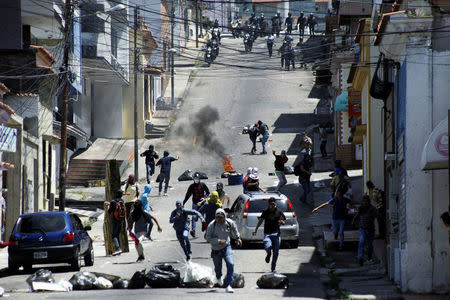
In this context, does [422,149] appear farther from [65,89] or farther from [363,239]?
[65,89]

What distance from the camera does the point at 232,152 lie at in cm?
4616

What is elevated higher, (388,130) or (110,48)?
(110,48)

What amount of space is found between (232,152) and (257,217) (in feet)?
74.7

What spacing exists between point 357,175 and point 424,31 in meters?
21.5

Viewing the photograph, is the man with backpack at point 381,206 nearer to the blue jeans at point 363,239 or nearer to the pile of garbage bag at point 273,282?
the blue jeans at point 363,239

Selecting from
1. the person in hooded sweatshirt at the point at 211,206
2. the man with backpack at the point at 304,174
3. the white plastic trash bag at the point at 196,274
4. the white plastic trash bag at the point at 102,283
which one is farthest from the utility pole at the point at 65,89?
the white plastic trash bag at the point at 196,274

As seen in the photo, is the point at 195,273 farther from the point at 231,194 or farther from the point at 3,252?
the point at 231,194

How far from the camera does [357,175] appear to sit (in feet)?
124

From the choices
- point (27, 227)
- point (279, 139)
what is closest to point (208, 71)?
point (279, 139)

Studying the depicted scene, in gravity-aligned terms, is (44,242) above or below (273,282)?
above

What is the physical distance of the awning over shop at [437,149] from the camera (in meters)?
15.6

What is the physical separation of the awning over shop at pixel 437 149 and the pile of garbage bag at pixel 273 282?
3.37 metres

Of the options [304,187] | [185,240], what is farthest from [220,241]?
[304,187]

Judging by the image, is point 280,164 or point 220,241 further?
point 280,164
